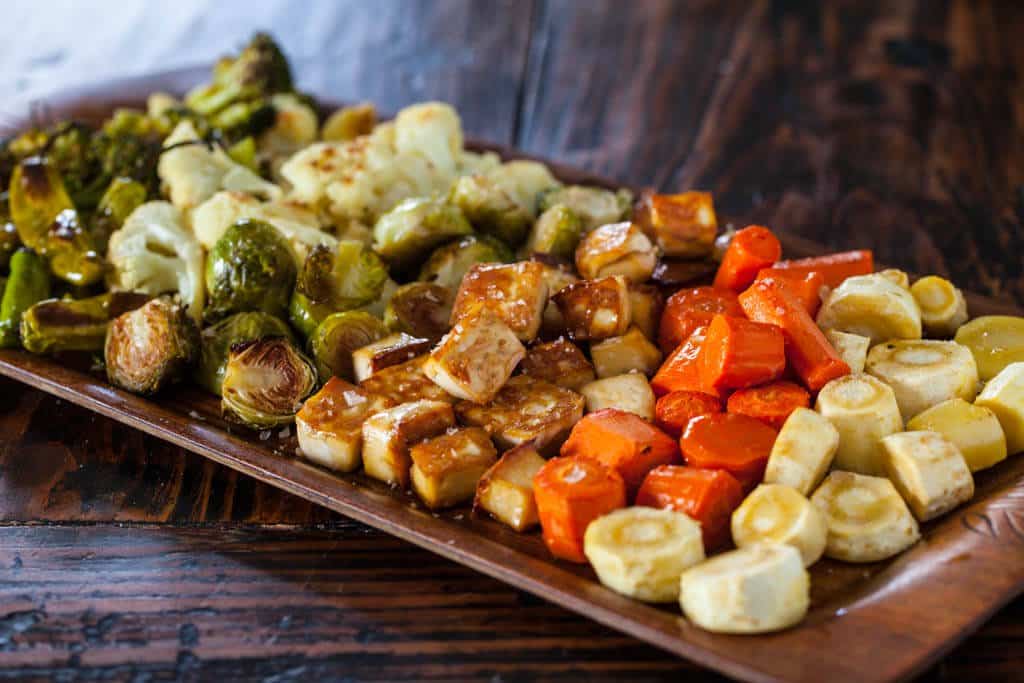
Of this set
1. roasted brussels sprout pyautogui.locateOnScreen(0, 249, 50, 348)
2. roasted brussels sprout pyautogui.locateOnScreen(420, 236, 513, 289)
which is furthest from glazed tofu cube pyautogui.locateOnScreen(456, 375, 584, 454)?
roasted brussels sprout pyautogui.locateOnScreen(0, 249, 50, 348)

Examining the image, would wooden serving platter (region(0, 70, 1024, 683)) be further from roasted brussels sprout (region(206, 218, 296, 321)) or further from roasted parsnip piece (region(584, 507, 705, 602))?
roasted brussels sprout (region(206, 218, 296, 321))

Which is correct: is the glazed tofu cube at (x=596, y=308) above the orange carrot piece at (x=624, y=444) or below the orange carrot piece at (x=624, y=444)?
above

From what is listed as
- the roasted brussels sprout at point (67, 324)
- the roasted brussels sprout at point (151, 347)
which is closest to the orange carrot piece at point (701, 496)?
the roasted brussels sprout at point (151, 347)

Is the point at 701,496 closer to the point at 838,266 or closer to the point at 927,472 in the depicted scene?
the point at 927,472

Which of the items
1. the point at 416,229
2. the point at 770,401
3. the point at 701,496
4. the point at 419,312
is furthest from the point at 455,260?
the point at 701,496

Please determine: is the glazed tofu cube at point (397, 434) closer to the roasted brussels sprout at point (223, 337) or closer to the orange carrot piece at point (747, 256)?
the roasted brussels sprout at point (223, 337)

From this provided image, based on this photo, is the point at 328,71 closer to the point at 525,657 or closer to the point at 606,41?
the point at 606,41
